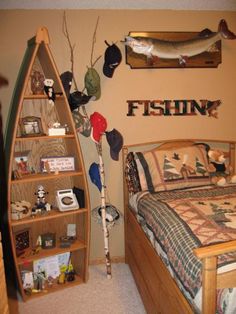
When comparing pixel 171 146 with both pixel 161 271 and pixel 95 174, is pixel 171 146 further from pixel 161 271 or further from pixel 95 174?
pixel 161 271

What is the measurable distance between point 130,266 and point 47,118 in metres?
1.57

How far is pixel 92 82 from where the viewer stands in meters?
2.25

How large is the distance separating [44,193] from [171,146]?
126 centimetres

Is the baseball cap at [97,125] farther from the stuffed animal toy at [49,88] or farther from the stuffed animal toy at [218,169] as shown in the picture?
the stuffed animal toy at [218,169]

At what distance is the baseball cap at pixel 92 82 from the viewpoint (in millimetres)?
2240

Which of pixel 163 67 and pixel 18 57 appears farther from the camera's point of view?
pixel 163 67

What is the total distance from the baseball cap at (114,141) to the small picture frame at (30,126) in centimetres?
58

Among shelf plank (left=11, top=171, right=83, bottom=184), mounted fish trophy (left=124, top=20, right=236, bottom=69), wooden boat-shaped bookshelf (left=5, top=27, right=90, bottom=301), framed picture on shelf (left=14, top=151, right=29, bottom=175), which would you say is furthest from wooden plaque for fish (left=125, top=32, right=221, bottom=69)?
framed picture on shelf (left=14, top=151, right=29, bottom=175)

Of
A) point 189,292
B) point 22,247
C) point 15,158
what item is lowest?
point 22,247

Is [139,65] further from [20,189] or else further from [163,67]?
[20,189]

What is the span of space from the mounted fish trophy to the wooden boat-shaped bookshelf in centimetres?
84

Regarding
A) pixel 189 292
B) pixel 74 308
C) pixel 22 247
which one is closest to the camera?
pixel 189 292

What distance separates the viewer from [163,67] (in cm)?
249

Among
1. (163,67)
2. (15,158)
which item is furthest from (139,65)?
(15,158)
